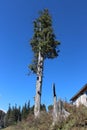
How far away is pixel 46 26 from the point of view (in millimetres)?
26906

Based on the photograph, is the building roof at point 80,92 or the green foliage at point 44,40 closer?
the green foliage at point 44,40

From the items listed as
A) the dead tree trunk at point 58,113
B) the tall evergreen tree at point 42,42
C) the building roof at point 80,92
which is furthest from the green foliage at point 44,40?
the dead tree trunk at point 58,113

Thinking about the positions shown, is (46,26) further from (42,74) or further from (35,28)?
(42,74)

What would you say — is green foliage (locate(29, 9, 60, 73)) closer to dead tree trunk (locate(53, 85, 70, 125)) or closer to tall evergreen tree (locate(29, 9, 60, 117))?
tall evergreen tree (locate(29, 9, 60, 117))

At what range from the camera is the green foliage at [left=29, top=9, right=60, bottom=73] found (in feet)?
83.4

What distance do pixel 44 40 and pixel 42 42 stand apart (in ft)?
2.12

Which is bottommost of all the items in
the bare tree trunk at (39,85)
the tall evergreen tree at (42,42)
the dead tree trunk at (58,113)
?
the dead tree trunk at (58,113)

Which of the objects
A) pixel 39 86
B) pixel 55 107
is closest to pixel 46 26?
pixel 39 86

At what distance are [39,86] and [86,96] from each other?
10286 millimetres

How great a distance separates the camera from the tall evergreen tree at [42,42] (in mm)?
25219

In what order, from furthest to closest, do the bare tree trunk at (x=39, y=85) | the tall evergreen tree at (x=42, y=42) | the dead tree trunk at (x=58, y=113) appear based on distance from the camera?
1. the tall evergreen tree at (x=42, y=42)
2. the bare tree trunk at (x=39, y=85)
3. the dead tree trunk at (x=58, y=113)

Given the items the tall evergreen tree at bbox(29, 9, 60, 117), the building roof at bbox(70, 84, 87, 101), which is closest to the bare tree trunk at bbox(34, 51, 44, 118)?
the tall evergreen tree at bbox(29, 9, 60, 117)

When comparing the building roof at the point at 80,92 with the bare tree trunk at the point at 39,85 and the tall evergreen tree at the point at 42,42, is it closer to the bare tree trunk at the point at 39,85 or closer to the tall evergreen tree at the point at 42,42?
the tall evergreen tree at the point at 42,42

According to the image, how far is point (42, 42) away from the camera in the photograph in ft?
83.6
